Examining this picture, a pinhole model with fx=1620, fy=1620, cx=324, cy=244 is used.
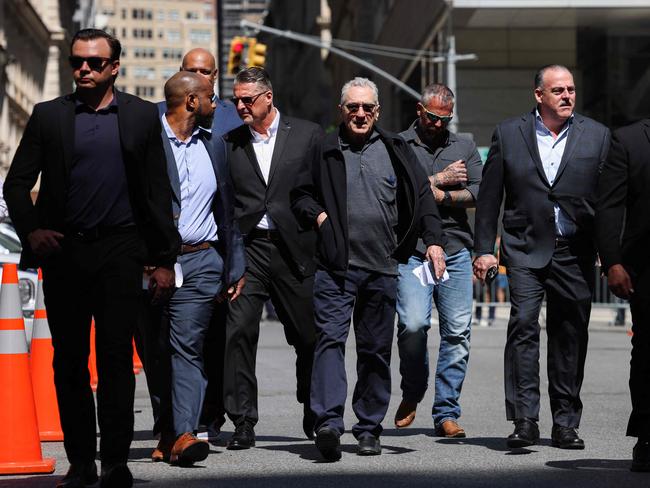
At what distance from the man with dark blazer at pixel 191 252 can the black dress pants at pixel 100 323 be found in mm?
940

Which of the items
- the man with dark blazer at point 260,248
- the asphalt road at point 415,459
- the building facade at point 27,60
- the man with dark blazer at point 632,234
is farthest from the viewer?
the building facade at point 27,60

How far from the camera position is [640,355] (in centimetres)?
765

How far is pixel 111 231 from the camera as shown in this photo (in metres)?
6.82

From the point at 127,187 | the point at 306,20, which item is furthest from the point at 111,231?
the point at 306,20

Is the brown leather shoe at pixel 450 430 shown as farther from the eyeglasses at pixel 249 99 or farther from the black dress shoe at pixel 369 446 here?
the eyeglasses at pixel 249 99

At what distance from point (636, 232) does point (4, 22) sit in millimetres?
55794

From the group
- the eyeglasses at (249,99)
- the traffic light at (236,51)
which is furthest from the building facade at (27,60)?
the eyeglasses at (249,99)

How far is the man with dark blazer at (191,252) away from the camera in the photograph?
26.0 ft

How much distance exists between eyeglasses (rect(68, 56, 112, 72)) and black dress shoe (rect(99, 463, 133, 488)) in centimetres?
166

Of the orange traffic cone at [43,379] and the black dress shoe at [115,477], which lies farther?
the orange traffic cone at [43,379]

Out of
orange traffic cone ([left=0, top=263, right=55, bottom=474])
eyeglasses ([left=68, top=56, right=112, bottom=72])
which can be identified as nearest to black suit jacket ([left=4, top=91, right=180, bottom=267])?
eyeglasses ([left=68, top=56, right=112, bottom=72])

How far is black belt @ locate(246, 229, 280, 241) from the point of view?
8.77 meters

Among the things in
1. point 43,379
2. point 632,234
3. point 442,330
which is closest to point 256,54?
point 43,379

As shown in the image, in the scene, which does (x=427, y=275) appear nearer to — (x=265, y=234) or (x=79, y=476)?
(x=265, y=234)
